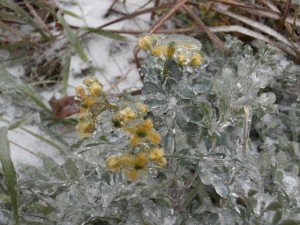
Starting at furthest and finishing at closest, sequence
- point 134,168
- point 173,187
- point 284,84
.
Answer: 1. point 284,84
2. point 173,187
3. point 134,168

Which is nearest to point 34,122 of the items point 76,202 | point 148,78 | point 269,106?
point 76,202

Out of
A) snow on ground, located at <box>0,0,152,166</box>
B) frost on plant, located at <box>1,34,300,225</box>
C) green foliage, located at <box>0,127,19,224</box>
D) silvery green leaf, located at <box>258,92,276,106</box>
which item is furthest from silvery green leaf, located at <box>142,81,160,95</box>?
snow on ground, located at <box>0,0,152,166</box>

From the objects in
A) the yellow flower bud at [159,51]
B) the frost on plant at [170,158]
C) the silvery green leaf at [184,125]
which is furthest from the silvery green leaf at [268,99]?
the yellow flower bud at [159,51]

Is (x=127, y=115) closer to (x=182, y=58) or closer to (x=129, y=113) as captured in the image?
(x=129, y=113)

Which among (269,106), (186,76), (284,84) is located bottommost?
(284,84)

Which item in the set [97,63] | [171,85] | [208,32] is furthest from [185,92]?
[97,63]

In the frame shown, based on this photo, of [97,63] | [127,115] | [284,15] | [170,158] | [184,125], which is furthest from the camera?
[97,63]

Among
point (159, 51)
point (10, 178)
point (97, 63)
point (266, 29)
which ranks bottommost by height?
point (10, 178)

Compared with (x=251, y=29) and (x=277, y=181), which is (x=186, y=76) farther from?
(x=251, y=29)
